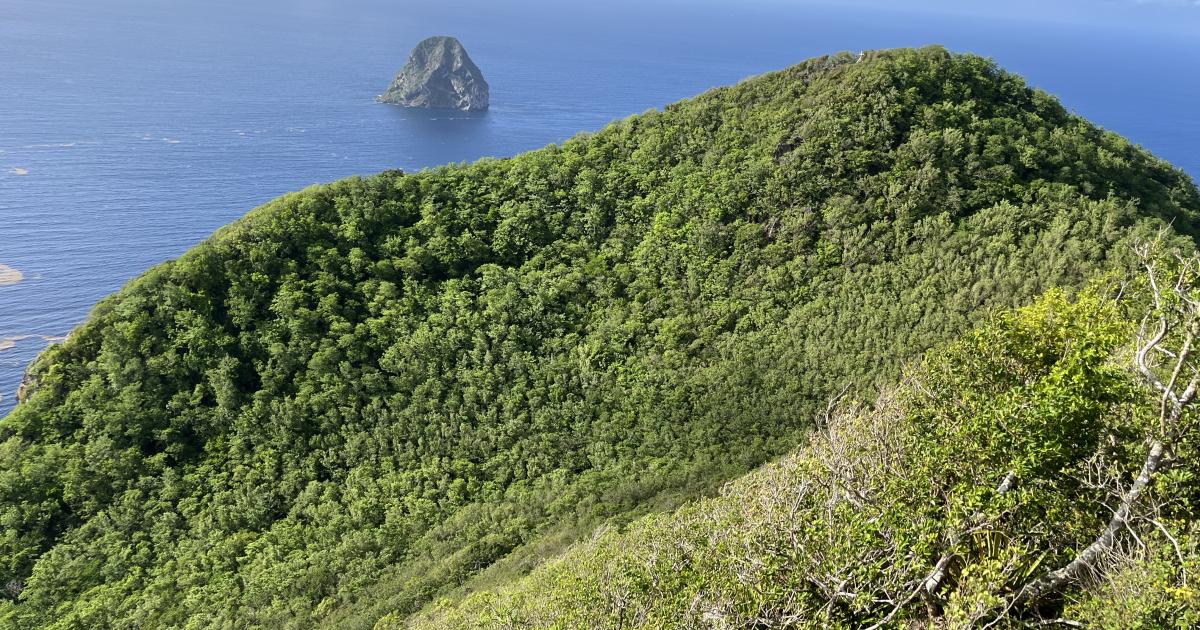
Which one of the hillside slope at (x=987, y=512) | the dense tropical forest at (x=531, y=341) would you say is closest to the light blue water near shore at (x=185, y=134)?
the dense tropical forest at (x=531, y=341)

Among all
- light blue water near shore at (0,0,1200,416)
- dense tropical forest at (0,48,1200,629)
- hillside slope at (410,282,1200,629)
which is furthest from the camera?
light blue water near shore at (0,0,1200,416)

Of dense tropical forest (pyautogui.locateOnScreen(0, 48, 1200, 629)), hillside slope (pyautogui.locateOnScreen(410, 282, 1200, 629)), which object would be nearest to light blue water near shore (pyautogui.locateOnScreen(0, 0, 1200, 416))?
dense tropical forest (pyautogui.locateOnScreen(0, 48, 1200, 629))

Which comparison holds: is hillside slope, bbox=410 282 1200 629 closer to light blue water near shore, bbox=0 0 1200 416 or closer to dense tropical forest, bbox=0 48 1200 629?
dense tropical forest, bbox=0 48 1200 629

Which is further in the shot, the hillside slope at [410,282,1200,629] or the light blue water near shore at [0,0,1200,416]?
the light blue water near shore at [0,0,1200,416]

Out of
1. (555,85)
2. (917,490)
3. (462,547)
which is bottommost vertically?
(462,547)

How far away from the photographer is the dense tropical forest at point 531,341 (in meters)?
38.2

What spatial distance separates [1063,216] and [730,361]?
19.7 m

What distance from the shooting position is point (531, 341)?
4762cm

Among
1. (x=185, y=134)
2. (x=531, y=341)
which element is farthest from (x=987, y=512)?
(x=185, y=134)

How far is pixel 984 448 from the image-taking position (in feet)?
48.0

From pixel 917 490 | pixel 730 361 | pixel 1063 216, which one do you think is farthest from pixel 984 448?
pixel 1063 216

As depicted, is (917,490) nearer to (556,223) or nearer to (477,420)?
(477,420)

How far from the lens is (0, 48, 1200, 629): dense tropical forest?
38219mm

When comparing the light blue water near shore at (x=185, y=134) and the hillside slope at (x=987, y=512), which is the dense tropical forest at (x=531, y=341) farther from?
the light blue water near shore at (x=185, y=134)
